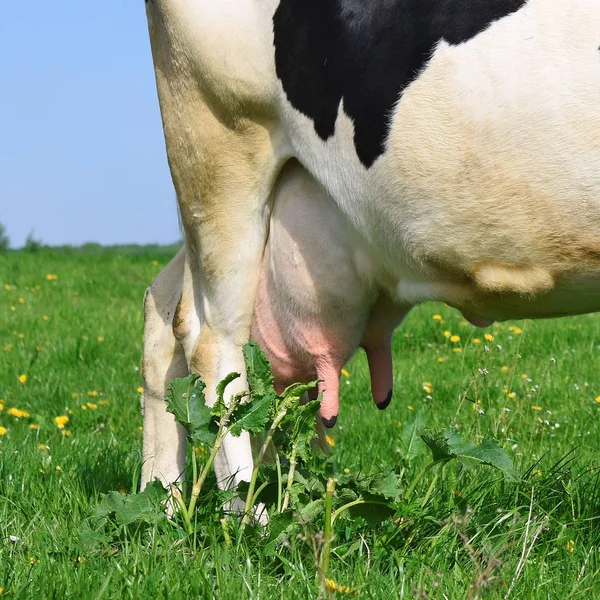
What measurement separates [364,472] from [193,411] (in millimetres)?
1388

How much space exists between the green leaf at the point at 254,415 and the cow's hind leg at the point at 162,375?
0.88 m

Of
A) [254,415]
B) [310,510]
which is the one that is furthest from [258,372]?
[310,510]

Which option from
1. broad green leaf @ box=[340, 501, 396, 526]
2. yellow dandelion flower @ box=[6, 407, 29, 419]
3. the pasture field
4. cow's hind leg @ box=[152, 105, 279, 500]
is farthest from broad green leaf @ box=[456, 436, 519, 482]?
yellow dandelion flower @ box=[6, 407, 29, 419]

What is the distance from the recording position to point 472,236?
9.76ft

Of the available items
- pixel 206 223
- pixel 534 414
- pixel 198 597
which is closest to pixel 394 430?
pixel 534 414

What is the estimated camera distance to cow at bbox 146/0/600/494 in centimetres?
281

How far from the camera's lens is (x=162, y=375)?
3895 mm

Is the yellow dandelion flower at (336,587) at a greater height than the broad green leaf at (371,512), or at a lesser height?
lesser

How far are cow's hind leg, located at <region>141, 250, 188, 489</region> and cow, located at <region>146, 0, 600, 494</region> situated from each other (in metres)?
0.24

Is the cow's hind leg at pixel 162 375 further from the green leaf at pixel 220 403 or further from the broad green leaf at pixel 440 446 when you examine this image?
the broad green leaf at pixel 440 446

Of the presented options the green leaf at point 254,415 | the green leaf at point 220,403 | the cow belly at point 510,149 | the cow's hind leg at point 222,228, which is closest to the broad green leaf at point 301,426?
the green leaf at point 254,415

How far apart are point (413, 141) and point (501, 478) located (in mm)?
1308

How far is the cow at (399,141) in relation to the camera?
2.81 m

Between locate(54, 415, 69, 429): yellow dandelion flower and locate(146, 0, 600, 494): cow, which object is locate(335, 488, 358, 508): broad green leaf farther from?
locate(54, 415, 69, 429): yellow dandelion flower
